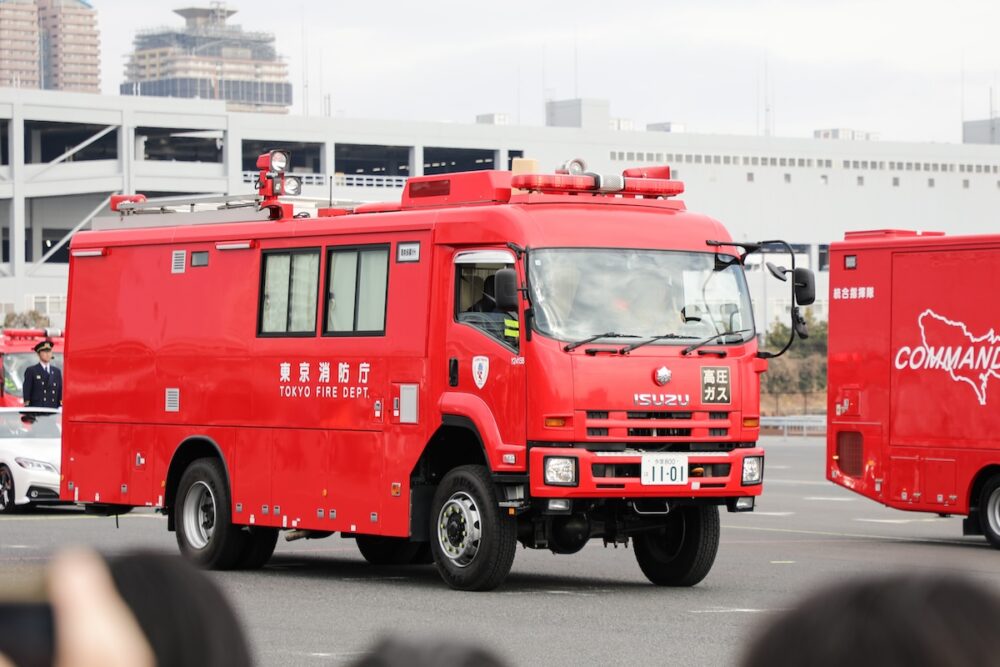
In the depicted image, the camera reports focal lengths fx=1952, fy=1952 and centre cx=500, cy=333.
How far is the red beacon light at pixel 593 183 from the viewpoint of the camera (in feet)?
50.9

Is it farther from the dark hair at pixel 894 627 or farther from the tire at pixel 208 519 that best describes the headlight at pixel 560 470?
the dark hair at pixel 894 627

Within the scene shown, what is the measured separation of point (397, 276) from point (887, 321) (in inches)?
271

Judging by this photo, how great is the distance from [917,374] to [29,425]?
1221 centimetres

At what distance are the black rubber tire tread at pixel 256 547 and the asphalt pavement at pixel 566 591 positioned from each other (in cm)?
21

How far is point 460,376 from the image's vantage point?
1527cm

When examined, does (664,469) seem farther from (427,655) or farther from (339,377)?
(427,655)

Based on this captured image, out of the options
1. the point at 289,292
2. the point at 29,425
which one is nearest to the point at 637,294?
the point at 289,292

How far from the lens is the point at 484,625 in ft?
41.7

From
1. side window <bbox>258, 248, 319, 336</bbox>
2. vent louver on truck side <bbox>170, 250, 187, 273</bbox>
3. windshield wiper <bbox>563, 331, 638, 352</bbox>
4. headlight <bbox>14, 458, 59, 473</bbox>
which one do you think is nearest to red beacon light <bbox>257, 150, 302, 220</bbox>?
side window <bbox>258, 248, 319, 336</bbox>

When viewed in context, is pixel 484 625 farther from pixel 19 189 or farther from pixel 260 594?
pixel 19 189

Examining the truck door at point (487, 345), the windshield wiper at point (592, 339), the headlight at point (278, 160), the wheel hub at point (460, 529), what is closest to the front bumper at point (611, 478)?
the truck door at point (487, 345)

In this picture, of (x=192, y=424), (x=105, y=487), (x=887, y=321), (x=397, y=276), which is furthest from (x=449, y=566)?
(x=887, y=321)

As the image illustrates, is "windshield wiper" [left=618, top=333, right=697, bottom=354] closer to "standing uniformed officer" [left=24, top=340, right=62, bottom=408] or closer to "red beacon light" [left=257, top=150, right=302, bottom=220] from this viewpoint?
"red beacon light" [left=257, top=150, right=302, bottom=220]

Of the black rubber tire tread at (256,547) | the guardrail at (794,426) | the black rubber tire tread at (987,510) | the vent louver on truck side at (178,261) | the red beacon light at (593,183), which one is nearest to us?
the red beacon light at (593,183)
